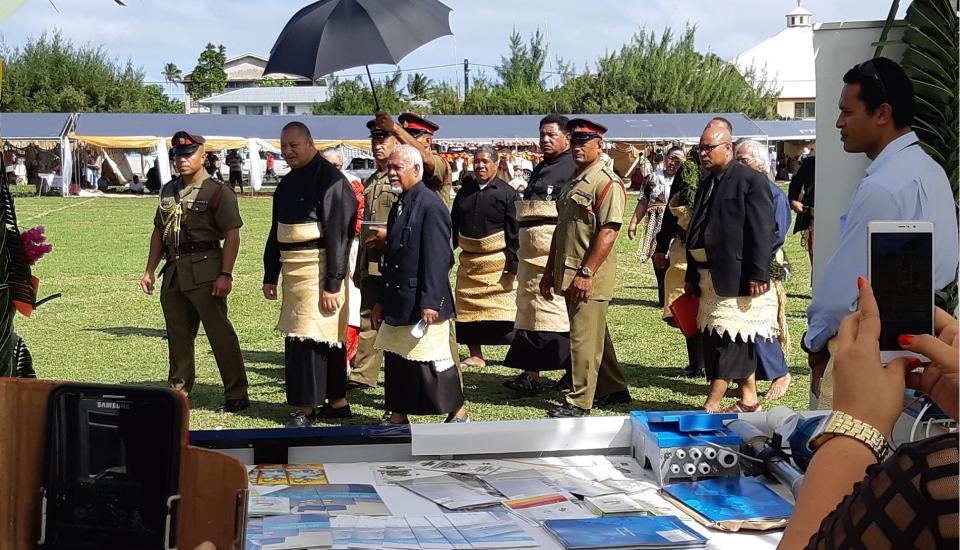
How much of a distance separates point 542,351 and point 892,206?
4756 millimetres

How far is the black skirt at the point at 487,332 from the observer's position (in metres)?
9.47

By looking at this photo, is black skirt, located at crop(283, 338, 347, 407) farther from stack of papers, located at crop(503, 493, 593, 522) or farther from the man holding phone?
stack of papers, located at crop(503, 493, 593, 522)

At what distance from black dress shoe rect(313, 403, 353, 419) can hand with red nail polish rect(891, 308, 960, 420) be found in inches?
243

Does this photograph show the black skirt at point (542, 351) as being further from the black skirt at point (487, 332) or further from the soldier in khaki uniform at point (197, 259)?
the soldier in khaki uniform at point (197, 259)

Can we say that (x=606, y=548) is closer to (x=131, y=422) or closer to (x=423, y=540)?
(x=423, y=540)

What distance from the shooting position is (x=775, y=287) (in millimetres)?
8062

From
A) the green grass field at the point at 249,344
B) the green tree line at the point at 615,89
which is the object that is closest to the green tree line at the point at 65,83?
the green tree line at the point at 615,89

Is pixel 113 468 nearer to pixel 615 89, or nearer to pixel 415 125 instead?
pixel 415 125

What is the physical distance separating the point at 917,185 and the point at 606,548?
189cm

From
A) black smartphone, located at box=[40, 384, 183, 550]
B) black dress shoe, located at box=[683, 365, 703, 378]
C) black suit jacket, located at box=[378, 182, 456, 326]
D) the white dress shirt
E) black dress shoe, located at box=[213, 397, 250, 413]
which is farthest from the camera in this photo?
black dress shoe, located at box=[683, 365, 703, 378]

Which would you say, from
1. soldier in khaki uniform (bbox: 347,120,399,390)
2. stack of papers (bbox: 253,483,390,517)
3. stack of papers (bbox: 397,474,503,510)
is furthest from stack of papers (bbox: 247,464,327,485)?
soldier in khaki uniform (bbox: 347,120,399,390)

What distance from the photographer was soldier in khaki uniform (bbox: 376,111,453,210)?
741 centimetres

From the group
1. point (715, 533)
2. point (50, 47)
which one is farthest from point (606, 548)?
point (50, 47)

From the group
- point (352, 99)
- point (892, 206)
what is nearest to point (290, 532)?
point (892, 206)
